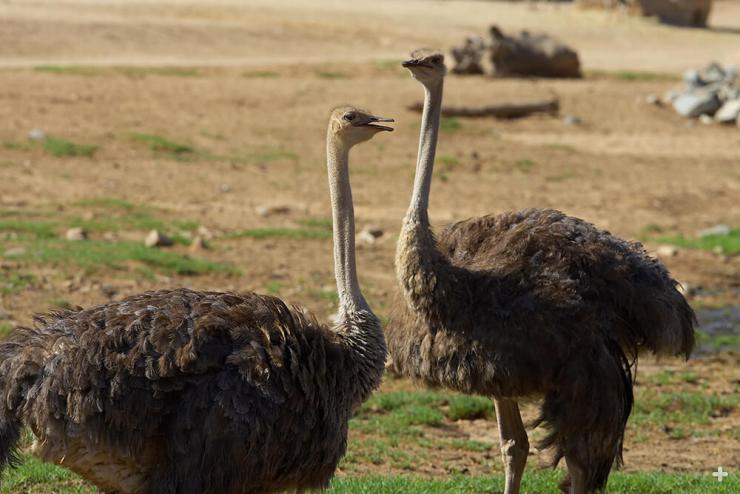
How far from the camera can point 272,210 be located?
13055 millimetres

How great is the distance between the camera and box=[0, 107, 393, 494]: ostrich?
15.0 feet

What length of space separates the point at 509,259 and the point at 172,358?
6.09 feet

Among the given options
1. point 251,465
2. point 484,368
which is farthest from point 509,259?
point 251,465

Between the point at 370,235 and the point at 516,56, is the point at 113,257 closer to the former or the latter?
the point at 370,235

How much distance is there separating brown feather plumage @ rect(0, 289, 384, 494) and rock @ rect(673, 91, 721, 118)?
51.0 feet

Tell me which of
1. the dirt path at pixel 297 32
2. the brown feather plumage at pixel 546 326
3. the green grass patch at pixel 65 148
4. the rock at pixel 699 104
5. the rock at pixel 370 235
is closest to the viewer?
the brown feather plumage at pixel 546 326

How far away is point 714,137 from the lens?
18.4m

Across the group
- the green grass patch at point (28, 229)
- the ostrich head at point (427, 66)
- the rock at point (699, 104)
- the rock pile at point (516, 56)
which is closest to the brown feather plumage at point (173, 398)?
the ostrich head at point (427, 66)

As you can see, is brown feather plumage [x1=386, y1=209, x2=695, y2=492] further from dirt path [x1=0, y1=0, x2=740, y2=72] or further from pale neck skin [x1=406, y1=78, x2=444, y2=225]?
dirt path [x1=0, y1=0, x2=740, y2=72]

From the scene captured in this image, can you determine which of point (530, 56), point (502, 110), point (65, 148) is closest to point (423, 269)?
point (65, 148)

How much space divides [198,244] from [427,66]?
5.27 m

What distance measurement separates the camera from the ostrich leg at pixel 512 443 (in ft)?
20.5

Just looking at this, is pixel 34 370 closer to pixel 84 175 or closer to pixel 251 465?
pixel 251 465

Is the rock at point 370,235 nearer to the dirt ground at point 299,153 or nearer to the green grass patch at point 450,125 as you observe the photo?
the dirt ground at point 299,153
